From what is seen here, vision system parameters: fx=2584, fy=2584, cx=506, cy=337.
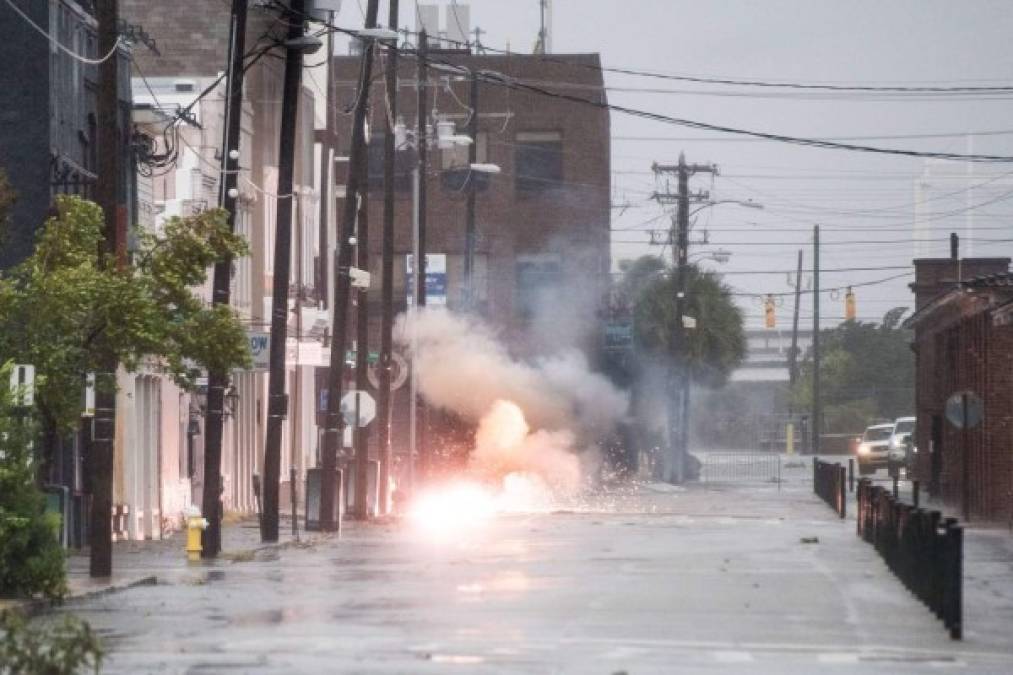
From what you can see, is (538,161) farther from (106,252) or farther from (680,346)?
(106,252)

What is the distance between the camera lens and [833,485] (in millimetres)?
61312

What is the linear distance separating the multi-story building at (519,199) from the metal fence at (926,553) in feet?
192

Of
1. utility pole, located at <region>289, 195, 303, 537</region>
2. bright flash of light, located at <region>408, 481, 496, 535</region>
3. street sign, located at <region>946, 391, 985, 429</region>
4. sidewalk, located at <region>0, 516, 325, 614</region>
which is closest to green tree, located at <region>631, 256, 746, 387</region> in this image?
bright flash of light, located at <region>408, 481, 496, 535</region>

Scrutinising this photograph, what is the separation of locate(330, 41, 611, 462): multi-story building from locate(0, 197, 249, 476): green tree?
62.3m

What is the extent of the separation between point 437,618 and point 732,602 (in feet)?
13.2

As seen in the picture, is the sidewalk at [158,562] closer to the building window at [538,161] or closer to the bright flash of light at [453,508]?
the bright flash of light at [453,508]

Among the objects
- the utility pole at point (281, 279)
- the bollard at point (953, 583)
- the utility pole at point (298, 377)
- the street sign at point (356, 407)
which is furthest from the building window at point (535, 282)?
the bollard at point (953, 583)

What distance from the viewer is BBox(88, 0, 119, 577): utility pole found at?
102ft

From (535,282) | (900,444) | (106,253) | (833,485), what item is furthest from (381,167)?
(106,253)

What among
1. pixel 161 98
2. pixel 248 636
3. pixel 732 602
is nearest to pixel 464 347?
pixel 161 98

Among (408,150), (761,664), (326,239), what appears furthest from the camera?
(408,150)

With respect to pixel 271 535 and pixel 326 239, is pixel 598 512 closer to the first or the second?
pixel 326 239

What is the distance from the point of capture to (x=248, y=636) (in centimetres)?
2198

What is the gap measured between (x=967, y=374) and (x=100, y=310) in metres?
35.9
